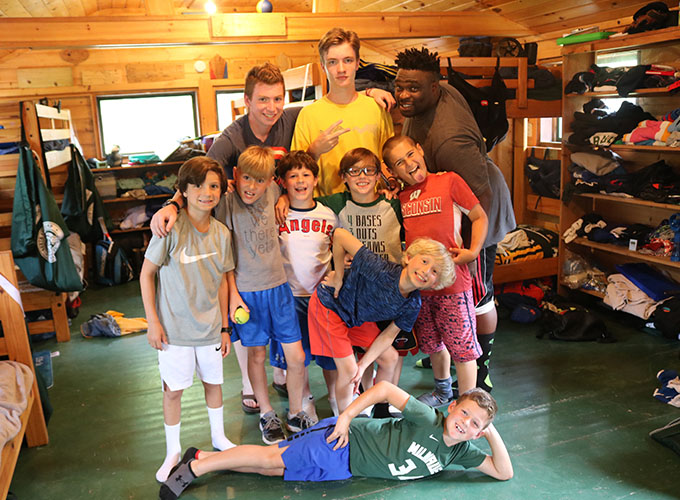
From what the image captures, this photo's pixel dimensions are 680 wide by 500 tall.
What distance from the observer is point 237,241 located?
2520 millimetres

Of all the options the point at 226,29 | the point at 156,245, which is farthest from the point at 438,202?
the point at 226,29

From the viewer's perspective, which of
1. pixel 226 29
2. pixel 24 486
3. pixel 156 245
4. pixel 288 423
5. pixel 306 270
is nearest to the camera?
pixel 156 245

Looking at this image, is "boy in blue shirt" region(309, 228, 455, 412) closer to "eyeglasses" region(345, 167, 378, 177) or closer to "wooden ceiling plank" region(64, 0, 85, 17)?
"eyeglasses" region(345, 167, 378, 177)

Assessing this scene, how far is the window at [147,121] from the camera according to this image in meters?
7.00

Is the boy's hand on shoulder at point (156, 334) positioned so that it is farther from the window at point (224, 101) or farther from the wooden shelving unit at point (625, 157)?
the window at point (224, 101)

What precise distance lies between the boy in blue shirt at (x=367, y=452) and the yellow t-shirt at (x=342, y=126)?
973 millimetres

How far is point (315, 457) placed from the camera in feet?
7.59

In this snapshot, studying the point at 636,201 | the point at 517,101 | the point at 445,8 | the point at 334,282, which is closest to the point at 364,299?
the point at 334,282

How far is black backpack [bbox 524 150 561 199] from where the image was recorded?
5.43 meters

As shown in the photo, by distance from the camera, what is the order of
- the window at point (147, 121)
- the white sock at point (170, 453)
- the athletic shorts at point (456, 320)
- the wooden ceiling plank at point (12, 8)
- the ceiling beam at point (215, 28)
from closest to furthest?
the white sock at point (170, 453)
the athletic shorts at point (456, 320)
the ceiling beam at point (215, 28)
the wooden ceiling plank at point (12, 8)
the window at point (147, 121)

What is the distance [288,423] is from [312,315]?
607 mm

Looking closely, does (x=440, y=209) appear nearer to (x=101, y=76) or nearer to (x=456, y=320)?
(x=456, y=320)

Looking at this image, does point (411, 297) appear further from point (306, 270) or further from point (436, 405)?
point (436, 405)

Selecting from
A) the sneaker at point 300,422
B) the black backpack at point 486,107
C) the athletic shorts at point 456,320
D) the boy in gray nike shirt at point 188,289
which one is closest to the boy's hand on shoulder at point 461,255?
the athletic shorts at point 456,320
